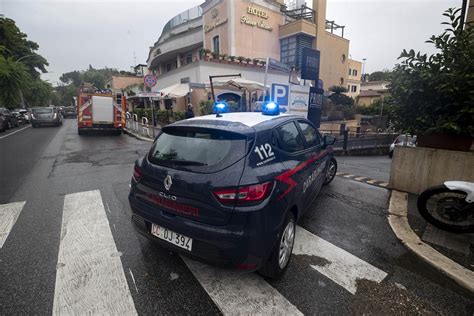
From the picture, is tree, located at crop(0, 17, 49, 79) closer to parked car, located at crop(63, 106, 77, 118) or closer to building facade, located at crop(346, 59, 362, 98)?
parked car, located at crop(63, 106, 77, 118)

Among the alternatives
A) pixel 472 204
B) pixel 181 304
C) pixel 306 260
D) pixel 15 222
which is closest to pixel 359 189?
pixel 472 204

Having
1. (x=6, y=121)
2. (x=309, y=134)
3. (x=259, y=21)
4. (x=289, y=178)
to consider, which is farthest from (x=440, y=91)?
(x=6, y=121)

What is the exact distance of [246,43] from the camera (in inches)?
820

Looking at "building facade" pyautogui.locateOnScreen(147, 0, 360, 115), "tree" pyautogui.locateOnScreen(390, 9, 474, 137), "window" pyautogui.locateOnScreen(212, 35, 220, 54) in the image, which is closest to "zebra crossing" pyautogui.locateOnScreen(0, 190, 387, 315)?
"tree" pyautogui.locateOnScreen(390, 9, 474, 137)

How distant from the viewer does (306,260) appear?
2879 mm

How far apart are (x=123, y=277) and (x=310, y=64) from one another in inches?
371

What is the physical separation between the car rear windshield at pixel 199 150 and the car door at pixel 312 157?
48.6 inches

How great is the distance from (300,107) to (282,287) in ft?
24.1

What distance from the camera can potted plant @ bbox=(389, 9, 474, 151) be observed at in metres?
4.00

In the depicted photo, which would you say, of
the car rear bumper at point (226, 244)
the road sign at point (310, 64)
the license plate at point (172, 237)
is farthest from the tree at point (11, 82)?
the car rear bumper at point (226, 244)

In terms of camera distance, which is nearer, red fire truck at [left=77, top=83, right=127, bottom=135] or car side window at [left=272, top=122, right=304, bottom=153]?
car side window at [left=272, top=122, right=304, bottom=153]

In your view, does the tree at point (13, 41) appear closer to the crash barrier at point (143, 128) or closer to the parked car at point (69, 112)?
the parked car at point (69, 112)

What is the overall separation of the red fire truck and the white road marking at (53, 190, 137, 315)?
11858mm

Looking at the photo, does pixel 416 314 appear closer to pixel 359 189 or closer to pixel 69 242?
pixel 359 189
